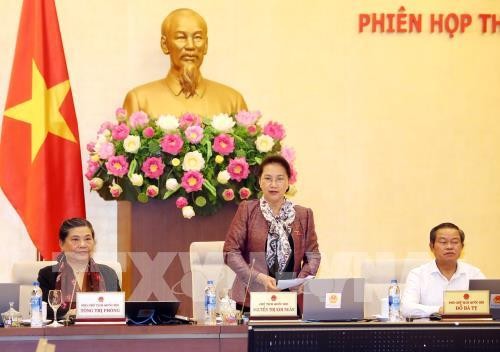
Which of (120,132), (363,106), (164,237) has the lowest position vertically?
(164,237)

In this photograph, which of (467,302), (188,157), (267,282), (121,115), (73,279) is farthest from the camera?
(121,115)

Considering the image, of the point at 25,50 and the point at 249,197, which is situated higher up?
the point at 25,50

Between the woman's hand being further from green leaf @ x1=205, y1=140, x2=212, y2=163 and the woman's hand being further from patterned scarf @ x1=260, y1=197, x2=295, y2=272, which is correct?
green leaf @ x1=205, y1=140, x2=212, y2=163

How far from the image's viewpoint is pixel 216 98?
254 inches

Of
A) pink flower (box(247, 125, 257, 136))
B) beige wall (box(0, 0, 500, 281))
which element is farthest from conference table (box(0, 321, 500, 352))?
beige wall (box(0, 0, 500, 281))

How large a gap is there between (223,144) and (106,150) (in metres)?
0.65

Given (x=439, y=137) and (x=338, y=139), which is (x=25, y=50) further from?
(x=439, y=137)

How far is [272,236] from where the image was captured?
4.68 metres

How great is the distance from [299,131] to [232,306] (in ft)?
9.96

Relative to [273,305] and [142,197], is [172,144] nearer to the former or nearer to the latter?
[142,197]

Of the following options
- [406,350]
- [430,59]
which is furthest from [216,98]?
[406,350]

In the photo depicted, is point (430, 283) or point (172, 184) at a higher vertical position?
point (172, 184)

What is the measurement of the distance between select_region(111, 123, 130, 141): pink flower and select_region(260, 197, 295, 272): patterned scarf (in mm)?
1141

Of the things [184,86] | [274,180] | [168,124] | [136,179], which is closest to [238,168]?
[168,124]
